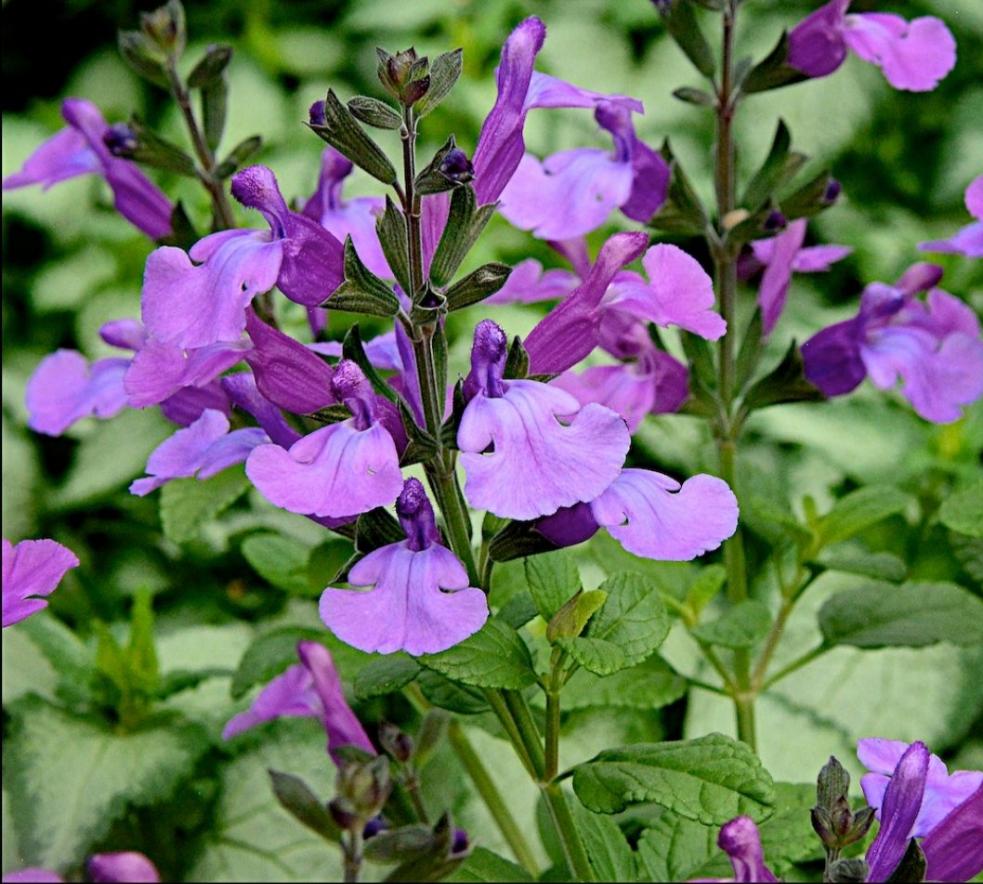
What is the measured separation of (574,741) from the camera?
1178mm

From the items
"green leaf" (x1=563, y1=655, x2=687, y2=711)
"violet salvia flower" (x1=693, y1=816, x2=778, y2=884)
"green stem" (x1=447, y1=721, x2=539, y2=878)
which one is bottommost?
"green stem" (x1=447, y1=721, x2=539, y2=878)

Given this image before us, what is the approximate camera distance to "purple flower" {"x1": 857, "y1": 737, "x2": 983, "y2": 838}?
2.20 ft

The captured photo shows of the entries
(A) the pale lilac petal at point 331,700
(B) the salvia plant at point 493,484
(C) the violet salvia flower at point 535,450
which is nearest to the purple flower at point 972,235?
(B) the salvia plant at point 493,484

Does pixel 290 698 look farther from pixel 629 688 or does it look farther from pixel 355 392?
pixel 355 392

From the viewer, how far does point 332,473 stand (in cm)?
61

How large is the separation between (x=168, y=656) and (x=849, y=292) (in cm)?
104

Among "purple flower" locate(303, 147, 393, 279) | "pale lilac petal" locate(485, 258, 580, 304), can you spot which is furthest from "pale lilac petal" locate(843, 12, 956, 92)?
"purple flower" locate(303, 147, 393, 279)

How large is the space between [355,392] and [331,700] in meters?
0.27

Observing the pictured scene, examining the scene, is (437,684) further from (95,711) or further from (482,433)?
(95,711)

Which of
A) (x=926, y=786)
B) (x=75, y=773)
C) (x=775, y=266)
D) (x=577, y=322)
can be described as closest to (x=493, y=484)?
(x=577, y=322)

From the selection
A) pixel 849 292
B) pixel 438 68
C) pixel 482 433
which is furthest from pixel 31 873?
pixel 849 292

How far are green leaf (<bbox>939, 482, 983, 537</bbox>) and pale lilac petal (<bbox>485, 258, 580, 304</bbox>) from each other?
297 millimetres

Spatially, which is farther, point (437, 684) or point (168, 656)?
point (168, 656)

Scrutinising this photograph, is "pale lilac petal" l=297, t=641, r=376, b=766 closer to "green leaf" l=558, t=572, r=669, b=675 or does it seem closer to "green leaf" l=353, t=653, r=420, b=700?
"green leaf" l=353, t=653, r=420, b=700
